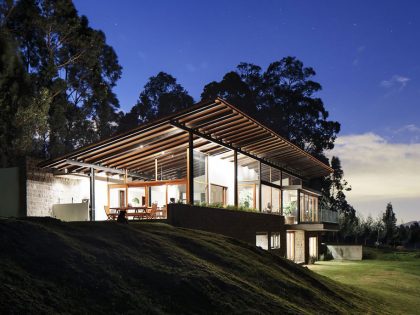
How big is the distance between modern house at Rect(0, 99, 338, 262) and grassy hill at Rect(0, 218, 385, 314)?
5.16m

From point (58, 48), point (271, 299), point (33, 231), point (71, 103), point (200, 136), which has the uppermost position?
point (58, 48)

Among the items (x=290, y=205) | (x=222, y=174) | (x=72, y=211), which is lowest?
(x=290, y=205)

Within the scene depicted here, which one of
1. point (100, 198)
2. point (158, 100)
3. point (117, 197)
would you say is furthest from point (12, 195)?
point (158, 100)

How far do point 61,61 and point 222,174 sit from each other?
48.9 feet

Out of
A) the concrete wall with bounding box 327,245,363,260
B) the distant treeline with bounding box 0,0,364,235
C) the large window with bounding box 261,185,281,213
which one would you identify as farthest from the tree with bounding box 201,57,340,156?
the large window with bounding box 261,185,281,213

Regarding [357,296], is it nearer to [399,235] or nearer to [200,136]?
[200,136]

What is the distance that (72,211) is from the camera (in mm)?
21297

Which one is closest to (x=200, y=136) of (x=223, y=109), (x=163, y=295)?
(x=223, y=109)

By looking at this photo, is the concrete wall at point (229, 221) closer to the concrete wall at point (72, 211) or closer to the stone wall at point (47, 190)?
the concrete wall at point (72, 211)

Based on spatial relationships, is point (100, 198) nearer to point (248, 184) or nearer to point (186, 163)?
point (186, 163)

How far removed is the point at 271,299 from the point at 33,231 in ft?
15.2

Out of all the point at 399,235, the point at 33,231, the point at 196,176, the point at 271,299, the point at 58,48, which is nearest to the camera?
the point at 33,231

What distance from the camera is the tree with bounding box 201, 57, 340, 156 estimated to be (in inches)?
2007

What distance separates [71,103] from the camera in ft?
118
